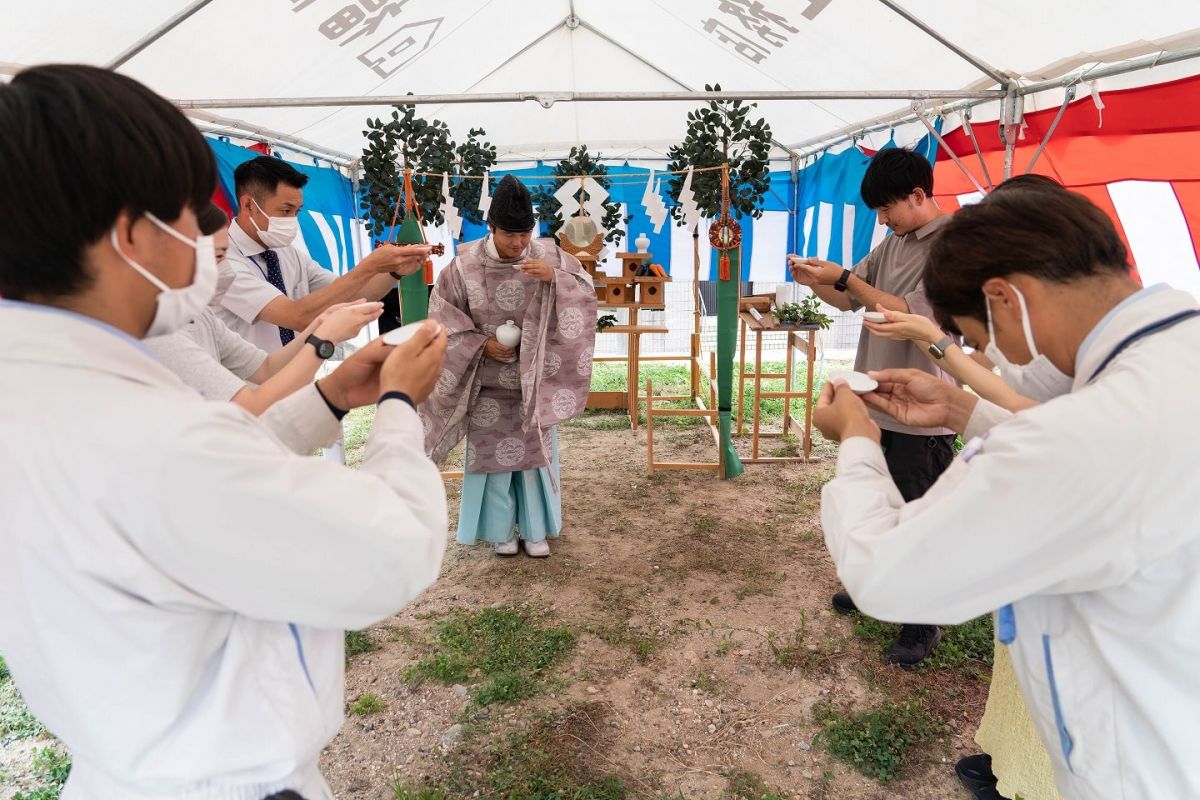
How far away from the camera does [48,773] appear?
2.31 meters

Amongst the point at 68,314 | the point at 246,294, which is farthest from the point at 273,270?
the point at 68,314

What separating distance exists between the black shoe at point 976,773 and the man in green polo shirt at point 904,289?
601mm

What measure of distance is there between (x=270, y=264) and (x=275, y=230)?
19cm

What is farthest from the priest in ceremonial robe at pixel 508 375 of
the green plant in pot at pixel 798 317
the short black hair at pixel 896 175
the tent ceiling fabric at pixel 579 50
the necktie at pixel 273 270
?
the tent ceiling fabric at pixel 579 50

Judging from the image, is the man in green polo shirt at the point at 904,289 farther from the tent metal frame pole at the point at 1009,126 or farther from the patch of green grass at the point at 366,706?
the patch of green grass at the point at 366,706

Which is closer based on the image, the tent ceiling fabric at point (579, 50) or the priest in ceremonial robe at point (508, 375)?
the tent ceiling fabric at point (579, 50)

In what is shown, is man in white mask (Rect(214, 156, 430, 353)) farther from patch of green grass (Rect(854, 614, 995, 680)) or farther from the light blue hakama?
patch of green grass (Rect(854, 614, 995, 680))

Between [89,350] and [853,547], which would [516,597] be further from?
[89,350]

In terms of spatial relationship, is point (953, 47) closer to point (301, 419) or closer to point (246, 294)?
point (246, 294)

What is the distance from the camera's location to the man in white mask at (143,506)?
0.72 metres

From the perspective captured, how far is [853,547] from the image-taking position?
3.42 feet

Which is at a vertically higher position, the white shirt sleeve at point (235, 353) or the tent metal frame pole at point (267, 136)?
the tent metal frame pole at point (267, 136)

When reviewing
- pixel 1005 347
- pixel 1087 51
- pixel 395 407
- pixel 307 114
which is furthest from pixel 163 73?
pixel 1087 51

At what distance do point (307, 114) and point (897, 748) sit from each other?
5.93 m
